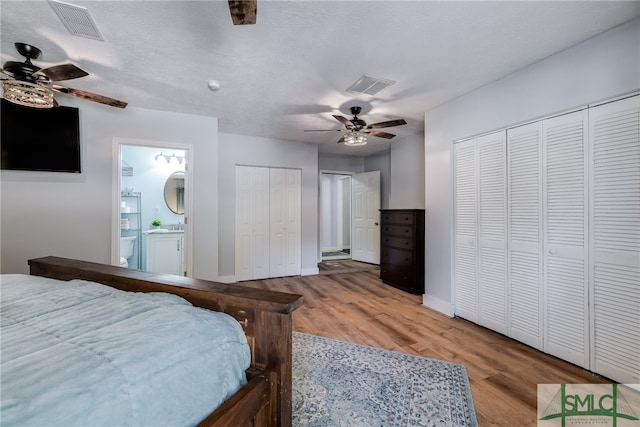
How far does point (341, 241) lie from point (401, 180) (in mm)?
3284

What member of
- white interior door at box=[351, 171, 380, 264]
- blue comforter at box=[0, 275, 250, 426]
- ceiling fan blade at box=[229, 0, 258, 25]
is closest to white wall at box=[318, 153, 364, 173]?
white interior door at box=[351, 171, 380, 264]

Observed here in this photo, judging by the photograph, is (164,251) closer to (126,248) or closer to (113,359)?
(126,248)

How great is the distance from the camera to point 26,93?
1.86 metres

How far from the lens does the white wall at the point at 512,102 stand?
1801 mm

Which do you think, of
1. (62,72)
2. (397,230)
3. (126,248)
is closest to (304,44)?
(62,72)

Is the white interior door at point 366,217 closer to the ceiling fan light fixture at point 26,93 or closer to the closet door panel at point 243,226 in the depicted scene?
the closet door panel at point 243,226

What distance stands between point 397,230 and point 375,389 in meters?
2.72

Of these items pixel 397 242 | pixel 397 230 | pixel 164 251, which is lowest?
pixel 164 251

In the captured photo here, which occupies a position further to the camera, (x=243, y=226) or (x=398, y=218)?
(x=243, y=226)

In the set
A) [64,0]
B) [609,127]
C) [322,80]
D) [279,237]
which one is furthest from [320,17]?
[279,237]

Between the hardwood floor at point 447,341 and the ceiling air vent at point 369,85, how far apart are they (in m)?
2.41

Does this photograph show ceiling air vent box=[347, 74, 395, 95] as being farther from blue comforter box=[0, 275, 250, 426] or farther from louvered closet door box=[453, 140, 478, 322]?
blue comforter box=[0, 275, 250, 426]

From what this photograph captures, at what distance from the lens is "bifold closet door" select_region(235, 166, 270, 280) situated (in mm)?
4406

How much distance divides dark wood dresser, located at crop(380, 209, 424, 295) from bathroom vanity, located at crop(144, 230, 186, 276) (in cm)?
325
